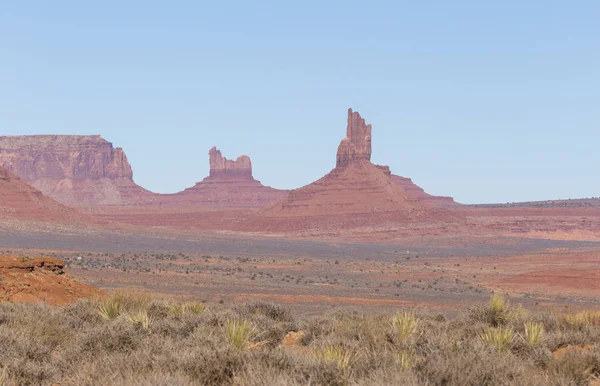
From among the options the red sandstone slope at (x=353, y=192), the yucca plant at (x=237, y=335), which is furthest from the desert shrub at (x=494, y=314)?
the red sandstone slope at (x=353, y=192)

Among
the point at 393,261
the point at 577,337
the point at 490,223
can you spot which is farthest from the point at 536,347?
the point at 490,223

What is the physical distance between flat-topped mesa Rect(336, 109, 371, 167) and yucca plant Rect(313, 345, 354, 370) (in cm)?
17228

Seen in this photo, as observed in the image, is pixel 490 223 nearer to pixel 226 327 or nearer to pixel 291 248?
pixel 291 248

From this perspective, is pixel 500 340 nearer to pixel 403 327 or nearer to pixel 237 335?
pixel 403 327

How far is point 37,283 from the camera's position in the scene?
74.7 ft

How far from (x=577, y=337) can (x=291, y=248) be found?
95.4 metres

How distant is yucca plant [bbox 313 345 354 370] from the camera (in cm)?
899

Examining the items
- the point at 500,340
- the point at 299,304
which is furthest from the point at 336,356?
the point at 299,304

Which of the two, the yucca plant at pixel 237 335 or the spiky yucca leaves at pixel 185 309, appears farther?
the spiky yucca leaves at pixel 185 309

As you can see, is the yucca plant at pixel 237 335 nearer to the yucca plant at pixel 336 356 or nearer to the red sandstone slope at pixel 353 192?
the yucca plant at pixel 336 356

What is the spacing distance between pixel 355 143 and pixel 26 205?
264ft

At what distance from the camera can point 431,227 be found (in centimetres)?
15038

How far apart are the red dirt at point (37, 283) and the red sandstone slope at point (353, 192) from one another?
446 ft

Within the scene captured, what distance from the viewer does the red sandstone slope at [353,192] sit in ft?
538
